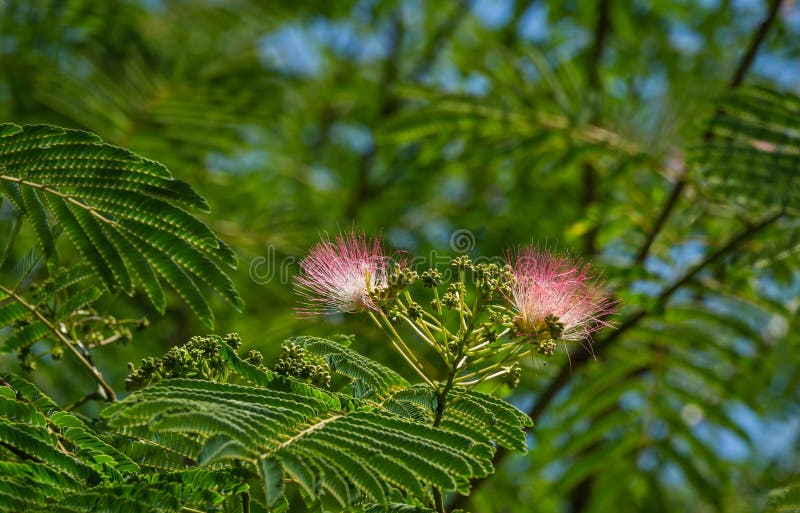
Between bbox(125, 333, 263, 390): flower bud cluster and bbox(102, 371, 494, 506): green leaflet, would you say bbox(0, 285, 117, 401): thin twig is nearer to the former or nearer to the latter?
bbox(125, 333, 263, 390): flower bud cluster

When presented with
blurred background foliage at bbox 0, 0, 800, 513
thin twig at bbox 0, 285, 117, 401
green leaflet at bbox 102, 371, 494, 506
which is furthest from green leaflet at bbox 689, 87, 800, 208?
thin twig at bbox 0, 285, 117, 401

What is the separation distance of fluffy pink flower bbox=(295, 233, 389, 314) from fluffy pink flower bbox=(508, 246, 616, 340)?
0.34 metres

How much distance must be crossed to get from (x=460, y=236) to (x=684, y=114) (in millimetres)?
1874

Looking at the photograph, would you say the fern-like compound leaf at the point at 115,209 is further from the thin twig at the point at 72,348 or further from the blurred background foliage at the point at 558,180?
the blurred background foliage at the point at 558,180

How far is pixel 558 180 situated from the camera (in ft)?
20.0

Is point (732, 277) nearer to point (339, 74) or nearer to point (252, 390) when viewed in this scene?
point (252, 390)

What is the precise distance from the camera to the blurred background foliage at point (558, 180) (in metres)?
3.99

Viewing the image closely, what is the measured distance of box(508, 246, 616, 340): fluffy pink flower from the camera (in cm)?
197

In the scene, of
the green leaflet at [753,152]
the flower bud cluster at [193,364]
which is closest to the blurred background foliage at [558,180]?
the green leaflet at [753,152]

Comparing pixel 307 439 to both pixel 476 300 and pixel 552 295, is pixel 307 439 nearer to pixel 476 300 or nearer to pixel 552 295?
pixel 476 300

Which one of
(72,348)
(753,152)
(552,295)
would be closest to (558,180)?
(753,152)

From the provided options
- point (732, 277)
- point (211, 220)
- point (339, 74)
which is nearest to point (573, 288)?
point (732, 277)

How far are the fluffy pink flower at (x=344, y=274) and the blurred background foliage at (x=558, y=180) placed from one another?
3.09 feet

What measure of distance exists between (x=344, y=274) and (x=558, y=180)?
4192mm
